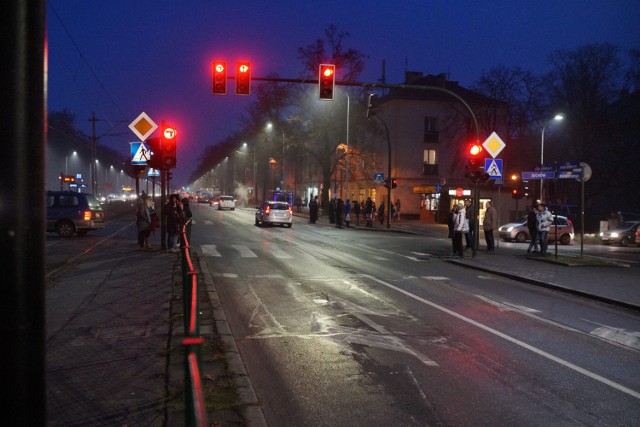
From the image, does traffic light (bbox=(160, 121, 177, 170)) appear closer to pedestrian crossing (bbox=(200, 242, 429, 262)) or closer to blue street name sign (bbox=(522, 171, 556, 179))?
pedestrian crossing (bbox=(200, 242, 429, 262))

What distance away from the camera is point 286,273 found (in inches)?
545

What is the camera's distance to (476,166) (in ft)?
63.7

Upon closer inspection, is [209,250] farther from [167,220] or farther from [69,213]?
[69,213]

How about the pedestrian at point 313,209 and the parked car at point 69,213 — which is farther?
the pedestrian at point 313,209

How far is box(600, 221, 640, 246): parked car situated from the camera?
91.3ft

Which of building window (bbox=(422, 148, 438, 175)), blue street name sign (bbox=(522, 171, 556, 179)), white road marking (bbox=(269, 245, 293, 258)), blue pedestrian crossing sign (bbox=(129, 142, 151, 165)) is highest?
building window (bbox=(422, 148, 438, 175))

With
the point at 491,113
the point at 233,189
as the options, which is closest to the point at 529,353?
the point at 491,113

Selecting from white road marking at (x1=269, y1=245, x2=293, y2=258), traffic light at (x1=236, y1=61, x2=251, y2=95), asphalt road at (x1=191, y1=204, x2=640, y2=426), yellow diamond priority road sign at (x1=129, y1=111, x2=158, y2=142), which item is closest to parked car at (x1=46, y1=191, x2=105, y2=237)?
white road marking at (x1=269, y1=245, x2=293, y2=258)

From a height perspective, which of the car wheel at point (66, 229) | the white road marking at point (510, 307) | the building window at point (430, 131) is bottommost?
the white road marking at point (510, 307)

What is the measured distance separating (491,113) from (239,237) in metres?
29.7

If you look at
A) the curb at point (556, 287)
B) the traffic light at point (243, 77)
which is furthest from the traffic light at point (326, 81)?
the curb at point (556, 287)

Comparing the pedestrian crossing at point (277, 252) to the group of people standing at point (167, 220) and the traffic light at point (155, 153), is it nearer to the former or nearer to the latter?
the group of people standing at point (167, 220)

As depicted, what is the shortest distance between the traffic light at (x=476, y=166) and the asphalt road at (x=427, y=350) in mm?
6482

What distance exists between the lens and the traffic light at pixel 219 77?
689 inches
